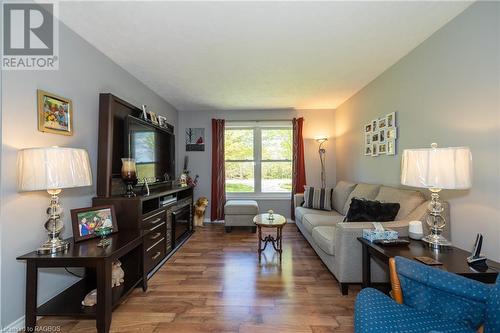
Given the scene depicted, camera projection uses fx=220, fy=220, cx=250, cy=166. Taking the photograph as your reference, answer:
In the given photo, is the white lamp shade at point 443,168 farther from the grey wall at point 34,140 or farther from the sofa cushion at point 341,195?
the grey wall at point 34,140

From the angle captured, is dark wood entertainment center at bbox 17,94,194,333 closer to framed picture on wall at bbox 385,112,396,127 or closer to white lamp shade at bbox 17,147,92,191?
white lamp shade at bbox 17,147,92,191

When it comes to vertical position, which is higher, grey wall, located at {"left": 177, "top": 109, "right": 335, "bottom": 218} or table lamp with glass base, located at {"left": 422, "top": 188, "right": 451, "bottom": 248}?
grey wall, located at {"left": 177, "top": 109, "right": 335, "bottom": 218}

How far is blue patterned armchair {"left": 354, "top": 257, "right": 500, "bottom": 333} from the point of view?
1.01 m

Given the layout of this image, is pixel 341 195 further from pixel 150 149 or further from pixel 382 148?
→ pixel 150 149

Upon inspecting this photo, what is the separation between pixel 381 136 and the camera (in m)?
3.02

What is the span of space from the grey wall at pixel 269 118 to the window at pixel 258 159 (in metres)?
0.27

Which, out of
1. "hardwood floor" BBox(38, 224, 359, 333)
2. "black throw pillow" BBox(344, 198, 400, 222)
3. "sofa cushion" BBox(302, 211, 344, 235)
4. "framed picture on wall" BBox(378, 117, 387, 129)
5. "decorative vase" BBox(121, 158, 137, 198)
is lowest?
"hardwood floor" BBox(38, 224, 359, 333)

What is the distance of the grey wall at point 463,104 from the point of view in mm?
1591

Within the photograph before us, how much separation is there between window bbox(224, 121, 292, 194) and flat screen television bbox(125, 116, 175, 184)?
142 cm

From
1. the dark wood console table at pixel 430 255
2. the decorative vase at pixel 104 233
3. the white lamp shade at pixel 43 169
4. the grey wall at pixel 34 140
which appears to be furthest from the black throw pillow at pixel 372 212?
the grey wall at pixel 34 140

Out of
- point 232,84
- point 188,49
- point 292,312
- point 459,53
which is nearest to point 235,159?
point 232,84

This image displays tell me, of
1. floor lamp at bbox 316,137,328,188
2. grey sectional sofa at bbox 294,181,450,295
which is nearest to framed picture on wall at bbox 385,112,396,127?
grey sectional sofa at bbox 294,181,450,295

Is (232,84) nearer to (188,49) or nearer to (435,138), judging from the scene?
(188,49)

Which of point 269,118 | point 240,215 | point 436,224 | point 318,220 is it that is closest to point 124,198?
point 240,215
